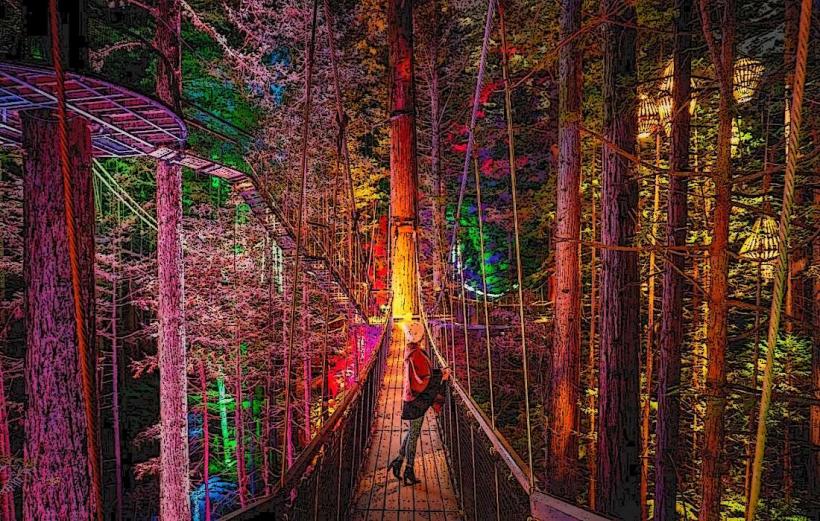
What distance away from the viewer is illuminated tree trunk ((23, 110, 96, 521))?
272cm

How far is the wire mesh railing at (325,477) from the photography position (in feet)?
4.30

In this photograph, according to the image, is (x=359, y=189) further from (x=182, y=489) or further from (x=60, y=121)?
(x=60, y=121)

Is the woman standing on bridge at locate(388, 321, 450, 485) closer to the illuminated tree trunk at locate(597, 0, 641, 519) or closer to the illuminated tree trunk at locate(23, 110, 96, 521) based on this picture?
the illuminated tree trunk at locate(597, 0, 641, 519)

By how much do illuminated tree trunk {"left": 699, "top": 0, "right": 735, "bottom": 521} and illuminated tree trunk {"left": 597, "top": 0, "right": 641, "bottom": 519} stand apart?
39.4 inches

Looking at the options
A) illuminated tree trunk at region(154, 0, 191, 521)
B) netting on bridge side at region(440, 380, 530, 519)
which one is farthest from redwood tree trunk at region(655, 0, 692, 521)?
illuminated tree trunk at region(154, 0, 191, 521)

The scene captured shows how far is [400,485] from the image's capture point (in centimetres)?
321

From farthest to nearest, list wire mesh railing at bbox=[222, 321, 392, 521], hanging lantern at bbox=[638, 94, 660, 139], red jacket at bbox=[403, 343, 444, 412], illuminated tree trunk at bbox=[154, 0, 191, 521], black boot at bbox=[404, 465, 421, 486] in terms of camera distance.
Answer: illuminated tree trunk at bbox=[154, 0, 191, 521] < hanging lantern at bbox=[638, 94, 660, 139] < black boot at bbox=[404, 465, 421, 486] < red jacket at bbox=[403, 343, 444, 412] < wire mesh railing at bbox=[222, 321, 392, 521]

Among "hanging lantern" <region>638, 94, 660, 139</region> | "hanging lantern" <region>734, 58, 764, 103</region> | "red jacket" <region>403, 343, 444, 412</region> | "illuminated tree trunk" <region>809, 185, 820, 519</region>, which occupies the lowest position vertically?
"illuminated tree trunk" <region>809, 185, 820, 519</region>

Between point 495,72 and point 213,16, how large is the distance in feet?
24.2

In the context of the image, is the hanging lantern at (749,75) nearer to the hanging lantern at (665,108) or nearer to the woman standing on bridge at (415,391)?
the hanging lantern at (665,108)

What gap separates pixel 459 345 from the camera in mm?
11047

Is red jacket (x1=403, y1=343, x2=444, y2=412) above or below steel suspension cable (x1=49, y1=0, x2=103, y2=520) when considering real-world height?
below

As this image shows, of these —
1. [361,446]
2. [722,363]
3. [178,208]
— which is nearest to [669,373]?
[722,363]

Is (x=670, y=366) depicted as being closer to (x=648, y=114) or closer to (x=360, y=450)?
(x=648, y=114)
